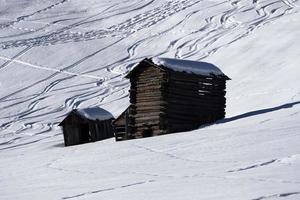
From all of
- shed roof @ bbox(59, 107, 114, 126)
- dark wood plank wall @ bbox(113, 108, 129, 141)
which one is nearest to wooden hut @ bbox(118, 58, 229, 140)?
dark wood plank wall @ bbox(113, 108, 129, 141)

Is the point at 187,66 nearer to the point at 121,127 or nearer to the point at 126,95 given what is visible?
the point at 121,127

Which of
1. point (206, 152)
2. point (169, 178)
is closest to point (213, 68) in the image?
point (206, 152)

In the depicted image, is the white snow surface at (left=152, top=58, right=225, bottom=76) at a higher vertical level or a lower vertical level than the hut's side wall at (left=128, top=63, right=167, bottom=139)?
higher

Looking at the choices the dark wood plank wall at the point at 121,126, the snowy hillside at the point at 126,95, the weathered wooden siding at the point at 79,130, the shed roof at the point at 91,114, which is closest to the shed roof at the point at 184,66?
the snowy hillside at the point at 126,95

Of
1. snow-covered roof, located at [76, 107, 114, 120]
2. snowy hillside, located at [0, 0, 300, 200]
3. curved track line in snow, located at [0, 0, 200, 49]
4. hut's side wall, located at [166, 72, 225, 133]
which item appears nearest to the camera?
snowy hillside, located at [0, 0, 300, 200]

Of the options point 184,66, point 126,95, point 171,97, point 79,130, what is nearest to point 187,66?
point 184,66

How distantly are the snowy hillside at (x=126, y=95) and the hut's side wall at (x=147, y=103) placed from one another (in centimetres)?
186

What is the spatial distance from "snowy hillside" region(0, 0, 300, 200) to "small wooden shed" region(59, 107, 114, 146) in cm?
118

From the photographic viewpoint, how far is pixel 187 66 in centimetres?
2741

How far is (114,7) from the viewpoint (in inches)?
3145

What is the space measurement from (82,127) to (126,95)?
16.0 m

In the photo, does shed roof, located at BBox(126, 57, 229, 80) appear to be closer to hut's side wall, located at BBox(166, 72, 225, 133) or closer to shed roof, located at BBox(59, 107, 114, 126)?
hut's side wall, located at BBox(166, 72, 225, 133)

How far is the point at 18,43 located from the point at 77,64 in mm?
10773

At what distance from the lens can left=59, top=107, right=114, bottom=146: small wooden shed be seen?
110 ft
